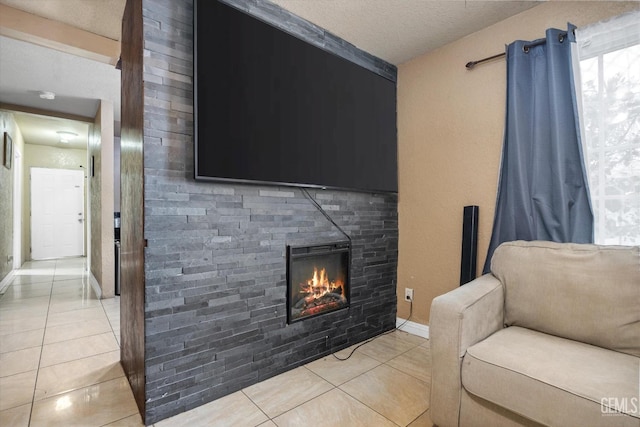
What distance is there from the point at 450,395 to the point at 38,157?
28.3ft

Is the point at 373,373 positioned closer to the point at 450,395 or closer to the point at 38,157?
the point at 450,395

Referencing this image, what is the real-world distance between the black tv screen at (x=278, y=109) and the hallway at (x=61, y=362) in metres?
1.39

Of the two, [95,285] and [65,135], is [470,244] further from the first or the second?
[65,135]

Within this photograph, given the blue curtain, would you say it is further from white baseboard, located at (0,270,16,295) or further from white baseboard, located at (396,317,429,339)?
white baseboard, located at (0,270,16,295)

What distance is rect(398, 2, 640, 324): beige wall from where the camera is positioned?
223cm

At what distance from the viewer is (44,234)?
6.69 meters

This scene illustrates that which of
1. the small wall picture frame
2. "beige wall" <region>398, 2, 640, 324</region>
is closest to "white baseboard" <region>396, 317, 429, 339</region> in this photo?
"beige wall" <region>398, 2, 640, 324</region>

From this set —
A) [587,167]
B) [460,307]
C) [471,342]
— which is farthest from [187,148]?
[587,167]

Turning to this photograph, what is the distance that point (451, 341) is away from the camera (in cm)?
142

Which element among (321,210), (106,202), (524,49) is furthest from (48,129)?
(524,49)

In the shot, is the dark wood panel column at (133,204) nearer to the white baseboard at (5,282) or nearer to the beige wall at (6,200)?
the white baseboard at (5,282)

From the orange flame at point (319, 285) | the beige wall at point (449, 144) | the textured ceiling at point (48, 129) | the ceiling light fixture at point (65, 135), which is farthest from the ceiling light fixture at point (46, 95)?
the beige wall at point (449, 144)

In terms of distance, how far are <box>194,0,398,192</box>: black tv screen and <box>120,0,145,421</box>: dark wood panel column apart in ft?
1.04

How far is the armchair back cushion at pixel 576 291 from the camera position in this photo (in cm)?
145
